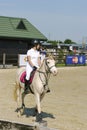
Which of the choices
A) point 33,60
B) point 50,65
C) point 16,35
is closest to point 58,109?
point 33,60

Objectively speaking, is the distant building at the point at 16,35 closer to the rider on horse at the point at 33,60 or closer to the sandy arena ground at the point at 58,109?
the sandy arena ground at the point at 58,109

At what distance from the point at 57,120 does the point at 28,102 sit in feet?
12.5

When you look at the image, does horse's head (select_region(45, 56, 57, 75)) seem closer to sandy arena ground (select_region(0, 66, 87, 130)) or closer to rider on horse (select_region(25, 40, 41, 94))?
rider on horse (select_region(25, 40, 41, 94))

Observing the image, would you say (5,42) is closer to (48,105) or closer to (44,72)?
(48,105)

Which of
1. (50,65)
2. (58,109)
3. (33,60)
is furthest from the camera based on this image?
(58,109)

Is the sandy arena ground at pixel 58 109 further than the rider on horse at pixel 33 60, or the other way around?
the rider on horse at pixel 33 60

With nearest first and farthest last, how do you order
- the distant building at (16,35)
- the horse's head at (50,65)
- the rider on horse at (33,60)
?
1. the horse's head at (50,65)
2. the rider on horse at (33,60)
3. the distant building at (16,35)

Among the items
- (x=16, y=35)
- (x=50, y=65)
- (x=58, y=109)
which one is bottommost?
(x=58, y=109)

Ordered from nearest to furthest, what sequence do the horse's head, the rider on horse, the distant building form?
1. the horse's head
2. the rider on horse
3. the distant building

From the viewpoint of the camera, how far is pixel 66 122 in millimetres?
10703

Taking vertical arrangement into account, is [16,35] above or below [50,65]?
above

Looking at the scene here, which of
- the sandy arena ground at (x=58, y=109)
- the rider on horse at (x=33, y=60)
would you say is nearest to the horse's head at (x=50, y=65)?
the rider on horse at (x=33, y=60)

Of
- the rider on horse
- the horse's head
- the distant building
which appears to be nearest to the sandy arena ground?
the rider on horse

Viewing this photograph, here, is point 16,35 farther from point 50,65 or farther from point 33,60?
point 50,65
